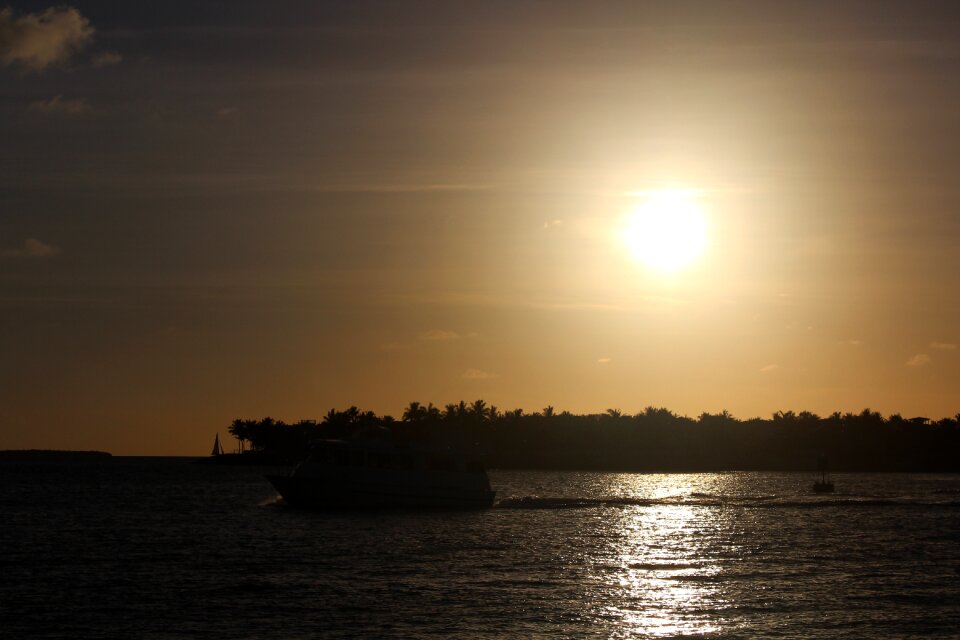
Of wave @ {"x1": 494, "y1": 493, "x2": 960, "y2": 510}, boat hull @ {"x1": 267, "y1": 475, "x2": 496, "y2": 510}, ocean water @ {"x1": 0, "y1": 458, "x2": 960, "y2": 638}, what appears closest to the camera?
ocean water @ {"x1": 0, "y1": 458, "x2": 960, "y2": 638}

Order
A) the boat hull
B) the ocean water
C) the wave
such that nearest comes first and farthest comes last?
1. the ocean water
2. the boat hull
3. the wave

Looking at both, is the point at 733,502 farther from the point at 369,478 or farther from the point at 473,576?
the point at 473,576

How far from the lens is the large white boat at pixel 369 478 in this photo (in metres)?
72.8

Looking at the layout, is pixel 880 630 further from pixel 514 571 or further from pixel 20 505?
pixel 20 505

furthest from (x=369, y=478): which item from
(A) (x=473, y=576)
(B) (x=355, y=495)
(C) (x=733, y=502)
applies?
(C) (x=733, y=502)

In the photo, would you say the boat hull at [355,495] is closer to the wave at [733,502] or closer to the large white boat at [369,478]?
the large white boat at [369,478]

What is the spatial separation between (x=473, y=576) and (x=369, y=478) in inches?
1156

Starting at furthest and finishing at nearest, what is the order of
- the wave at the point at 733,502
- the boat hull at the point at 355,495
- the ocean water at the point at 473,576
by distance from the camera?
the wave at the point at 733,502 → the boat hull at the point at 355,495 → the ocean water at the point at 473,576

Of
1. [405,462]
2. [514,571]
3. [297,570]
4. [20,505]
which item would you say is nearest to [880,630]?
[514,571]

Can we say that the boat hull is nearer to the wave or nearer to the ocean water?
the ocean water

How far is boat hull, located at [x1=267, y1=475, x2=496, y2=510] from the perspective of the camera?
72688 millimetres

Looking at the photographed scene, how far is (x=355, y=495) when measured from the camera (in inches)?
2867

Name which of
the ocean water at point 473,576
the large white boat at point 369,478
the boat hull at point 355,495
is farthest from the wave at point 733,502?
the boat hull at point 355,495

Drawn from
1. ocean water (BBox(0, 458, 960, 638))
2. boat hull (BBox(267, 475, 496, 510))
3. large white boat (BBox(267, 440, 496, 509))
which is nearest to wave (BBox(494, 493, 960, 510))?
ocean water (BBox(0, 458, 960, 638))
